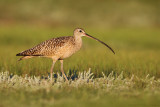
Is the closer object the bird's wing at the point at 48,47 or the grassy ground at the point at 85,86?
the grassy ground at the point at 85,86

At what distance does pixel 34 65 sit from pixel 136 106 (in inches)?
192

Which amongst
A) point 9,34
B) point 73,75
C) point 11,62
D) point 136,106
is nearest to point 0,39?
point 9,34

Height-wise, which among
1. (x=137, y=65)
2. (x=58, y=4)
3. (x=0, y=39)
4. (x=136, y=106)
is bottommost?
(x=136, y=106)

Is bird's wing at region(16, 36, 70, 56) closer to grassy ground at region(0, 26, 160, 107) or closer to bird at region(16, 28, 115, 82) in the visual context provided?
bird at region(16, 28, 115, 82)

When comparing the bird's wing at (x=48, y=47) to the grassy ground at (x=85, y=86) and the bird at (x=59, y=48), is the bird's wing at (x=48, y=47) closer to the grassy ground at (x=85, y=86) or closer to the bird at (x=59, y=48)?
the bird at (x=59, y=48)

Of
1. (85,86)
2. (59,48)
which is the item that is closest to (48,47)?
(59,48)

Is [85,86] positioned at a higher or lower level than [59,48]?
lower

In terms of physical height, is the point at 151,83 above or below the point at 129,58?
below

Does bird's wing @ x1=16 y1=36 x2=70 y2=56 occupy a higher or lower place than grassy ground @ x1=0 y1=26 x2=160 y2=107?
higher

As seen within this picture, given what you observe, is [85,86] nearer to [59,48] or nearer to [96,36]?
[59,48]

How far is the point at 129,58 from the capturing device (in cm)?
1107

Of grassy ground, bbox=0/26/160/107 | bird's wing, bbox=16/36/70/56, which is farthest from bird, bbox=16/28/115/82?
grassy ground, bbox=0/26/160/107

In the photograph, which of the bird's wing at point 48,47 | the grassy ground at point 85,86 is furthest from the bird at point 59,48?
the grassy ground at point 85,86

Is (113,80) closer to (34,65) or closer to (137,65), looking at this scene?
(137,65)
